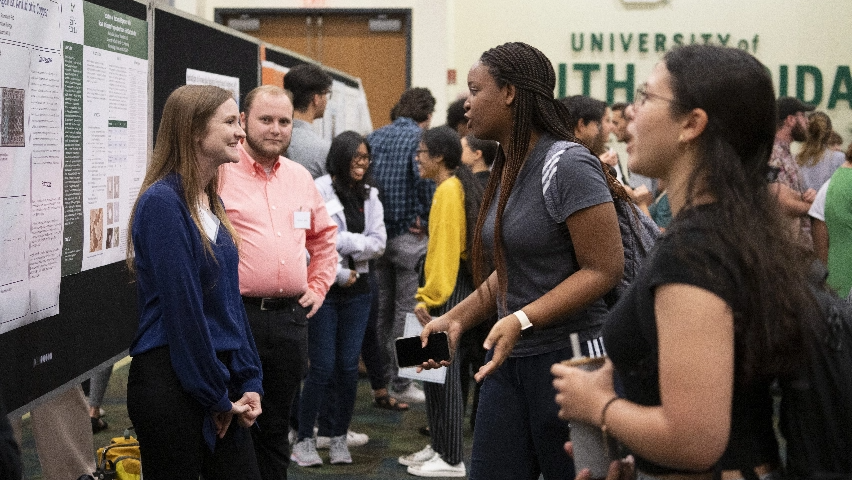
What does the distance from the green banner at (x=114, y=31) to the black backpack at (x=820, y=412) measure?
223cm

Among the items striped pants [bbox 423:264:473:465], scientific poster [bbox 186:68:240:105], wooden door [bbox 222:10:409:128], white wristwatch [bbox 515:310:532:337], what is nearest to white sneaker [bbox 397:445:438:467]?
striped pants [bbox 423:264:473:465]

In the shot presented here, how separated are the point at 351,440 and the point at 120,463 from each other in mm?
2295

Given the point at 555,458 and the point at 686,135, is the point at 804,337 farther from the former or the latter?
the point at 555,458

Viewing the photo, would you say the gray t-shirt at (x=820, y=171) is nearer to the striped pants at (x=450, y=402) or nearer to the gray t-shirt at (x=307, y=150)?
the striped pants at (x=450, y=402)

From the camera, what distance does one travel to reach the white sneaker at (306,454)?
488 cm

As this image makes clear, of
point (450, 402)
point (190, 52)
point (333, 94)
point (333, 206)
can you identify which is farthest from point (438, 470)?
point (333, 94)

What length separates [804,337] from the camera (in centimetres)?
137

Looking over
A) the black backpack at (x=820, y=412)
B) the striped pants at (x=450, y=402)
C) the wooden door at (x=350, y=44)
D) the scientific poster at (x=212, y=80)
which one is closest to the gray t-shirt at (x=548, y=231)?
the black backpack at (x=820, y=412)

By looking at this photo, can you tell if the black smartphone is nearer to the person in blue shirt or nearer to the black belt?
the person in blue shirt

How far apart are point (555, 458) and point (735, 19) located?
9750 millimetres

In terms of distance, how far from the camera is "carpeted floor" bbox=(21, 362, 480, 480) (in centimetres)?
477

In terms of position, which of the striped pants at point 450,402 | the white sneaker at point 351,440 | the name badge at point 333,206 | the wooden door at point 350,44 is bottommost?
the white sneaker at point 351,440

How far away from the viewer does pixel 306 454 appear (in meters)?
4.89

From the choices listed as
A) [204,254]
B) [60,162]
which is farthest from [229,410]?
[60,162]
